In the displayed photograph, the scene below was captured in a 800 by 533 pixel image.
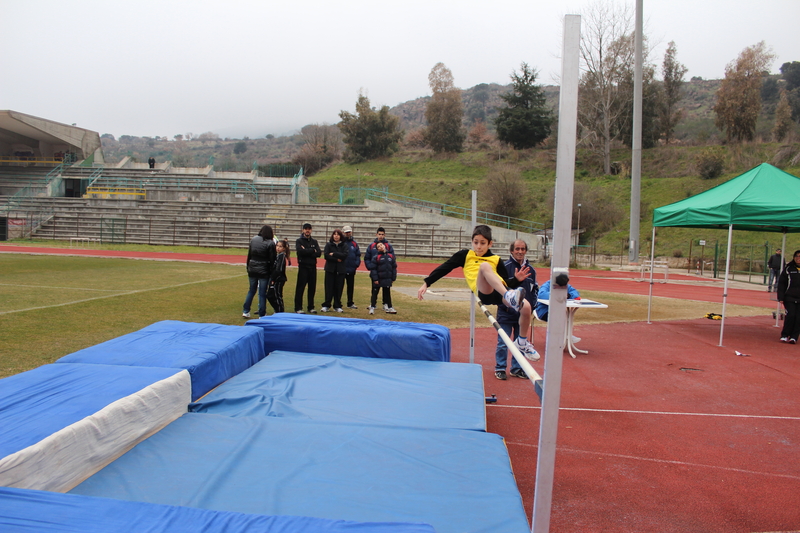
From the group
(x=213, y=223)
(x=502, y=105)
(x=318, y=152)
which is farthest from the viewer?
(x=502, y=105)

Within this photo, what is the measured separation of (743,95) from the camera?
42.5 meters

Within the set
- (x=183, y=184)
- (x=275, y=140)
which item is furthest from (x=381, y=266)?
(x=275, y=140)

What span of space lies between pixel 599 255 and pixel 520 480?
92.2 feet

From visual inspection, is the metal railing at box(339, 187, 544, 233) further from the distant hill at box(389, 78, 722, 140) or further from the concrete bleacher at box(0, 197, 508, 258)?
the distant hill at box(389, 78, 722, 140)

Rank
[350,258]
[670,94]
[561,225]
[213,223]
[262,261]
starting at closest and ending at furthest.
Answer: [561,225] < [262,261] < [350,258] < [213,223] < [670,94]

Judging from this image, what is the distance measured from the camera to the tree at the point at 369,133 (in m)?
55.2

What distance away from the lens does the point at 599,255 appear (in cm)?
2962

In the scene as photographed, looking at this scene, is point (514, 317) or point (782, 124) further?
point (782, 124)

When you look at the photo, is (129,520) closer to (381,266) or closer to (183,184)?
(381,266)

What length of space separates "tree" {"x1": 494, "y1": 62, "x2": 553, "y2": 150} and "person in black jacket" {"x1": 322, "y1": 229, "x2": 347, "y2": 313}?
4292 centimetres

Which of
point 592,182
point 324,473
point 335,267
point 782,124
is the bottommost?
point 324,473

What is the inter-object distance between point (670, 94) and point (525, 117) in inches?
648

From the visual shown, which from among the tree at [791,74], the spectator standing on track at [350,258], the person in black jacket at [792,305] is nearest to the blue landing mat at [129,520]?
the spectator standing on track at [350,258]

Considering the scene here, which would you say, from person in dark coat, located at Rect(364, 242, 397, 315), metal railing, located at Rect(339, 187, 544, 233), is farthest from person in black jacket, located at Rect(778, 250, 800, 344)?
metal railing, located at Rect(339, 187, 544, 233)
